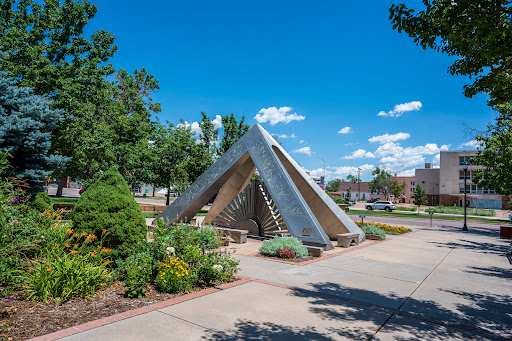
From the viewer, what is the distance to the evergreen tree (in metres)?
12.3

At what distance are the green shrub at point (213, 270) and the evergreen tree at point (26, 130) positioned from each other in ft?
30.4

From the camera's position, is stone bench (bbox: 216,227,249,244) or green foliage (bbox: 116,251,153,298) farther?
stone bench (bbox: 216,227,249,244)

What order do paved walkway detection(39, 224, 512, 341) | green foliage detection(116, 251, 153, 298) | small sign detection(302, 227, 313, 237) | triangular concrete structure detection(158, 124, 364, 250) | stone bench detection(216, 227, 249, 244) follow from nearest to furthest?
paved walkway detection(39, 224, 512, 341) < green foliage detection(116, 251, 153, 298) < small sign detection(302, 227, 313, 237) < triangular concrete structure detection(158, 124, 364, 250) < stone bench detection(216, 227, 249, 244)

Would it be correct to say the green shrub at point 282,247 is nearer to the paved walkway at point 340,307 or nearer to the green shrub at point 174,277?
the paved walkway at point 340,307

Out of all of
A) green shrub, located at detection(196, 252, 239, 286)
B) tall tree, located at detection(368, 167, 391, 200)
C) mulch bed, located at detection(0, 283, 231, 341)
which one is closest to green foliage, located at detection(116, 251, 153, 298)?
mulch bed, located at detection(0, 283, 231, 341)

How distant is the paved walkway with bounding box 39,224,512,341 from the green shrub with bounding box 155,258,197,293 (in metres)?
0.52

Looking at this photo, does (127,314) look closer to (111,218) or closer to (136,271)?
(136,271)

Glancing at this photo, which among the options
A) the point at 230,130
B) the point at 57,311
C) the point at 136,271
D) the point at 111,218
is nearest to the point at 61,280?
the point at 57,311

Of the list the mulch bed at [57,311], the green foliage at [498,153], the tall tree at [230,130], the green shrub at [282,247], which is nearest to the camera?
the mulch bed at [57,311]

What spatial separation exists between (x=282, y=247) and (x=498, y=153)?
811 inches

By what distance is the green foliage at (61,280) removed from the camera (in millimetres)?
5465

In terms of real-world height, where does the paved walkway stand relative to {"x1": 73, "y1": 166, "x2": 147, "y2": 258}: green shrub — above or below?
below

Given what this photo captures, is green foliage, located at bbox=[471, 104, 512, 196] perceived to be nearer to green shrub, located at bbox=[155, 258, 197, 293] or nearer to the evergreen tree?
green shrub, located at bbox=[155, 258, 197, 293]

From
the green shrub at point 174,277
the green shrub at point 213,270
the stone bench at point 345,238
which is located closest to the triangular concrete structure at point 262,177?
the stone bench at point 345,238
